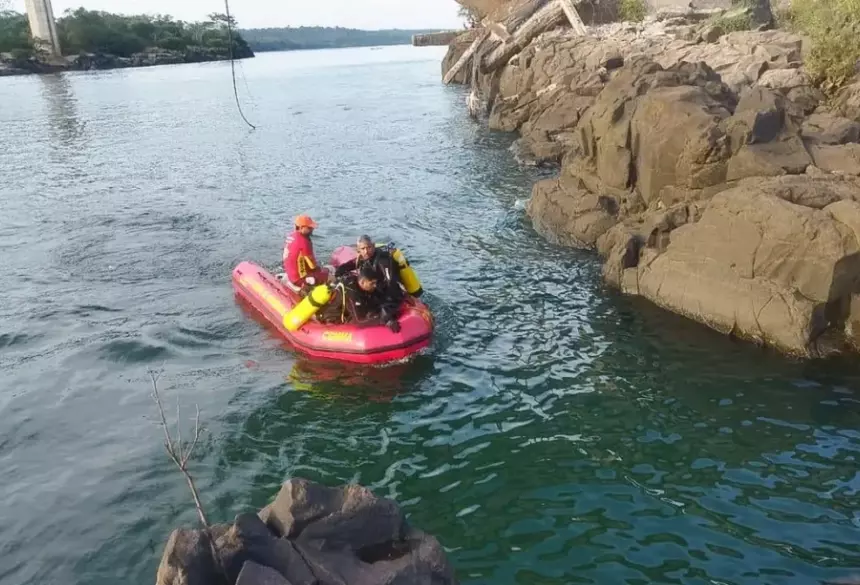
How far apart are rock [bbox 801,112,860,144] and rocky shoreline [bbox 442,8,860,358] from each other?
3cm

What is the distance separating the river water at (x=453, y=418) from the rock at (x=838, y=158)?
15.4 feet

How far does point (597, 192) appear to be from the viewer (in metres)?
18.5

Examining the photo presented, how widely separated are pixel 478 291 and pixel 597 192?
5.07 meters

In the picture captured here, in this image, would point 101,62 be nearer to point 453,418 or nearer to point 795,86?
point 795,86

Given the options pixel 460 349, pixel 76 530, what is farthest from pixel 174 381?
pixel 460 349

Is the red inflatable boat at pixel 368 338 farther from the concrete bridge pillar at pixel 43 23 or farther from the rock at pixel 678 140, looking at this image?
the concrete bridge pillar at pixel 43 23

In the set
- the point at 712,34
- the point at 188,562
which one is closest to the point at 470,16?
the point at 712,34

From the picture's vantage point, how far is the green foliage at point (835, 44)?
67.3ft

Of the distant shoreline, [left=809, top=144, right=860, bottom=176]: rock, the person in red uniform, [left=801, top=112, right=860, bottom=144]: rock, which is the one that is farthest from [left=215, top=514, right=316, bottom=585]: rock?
the distant shoreline

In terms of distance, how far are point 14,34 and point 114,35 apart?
12992 mm

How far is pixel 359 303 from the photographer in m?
12.8

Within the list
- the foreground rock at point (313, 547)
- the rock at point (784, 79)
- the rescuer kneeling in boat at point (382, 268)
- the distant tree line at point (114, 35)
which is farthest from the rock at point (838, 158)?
the distant tree line at point (114, 35)

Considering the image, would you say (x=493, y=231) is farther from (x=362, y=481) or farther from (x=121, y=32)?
(x=121, y=32)

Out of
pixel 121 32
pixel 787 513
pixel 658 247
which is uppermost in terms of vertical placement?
pixel 121 32
